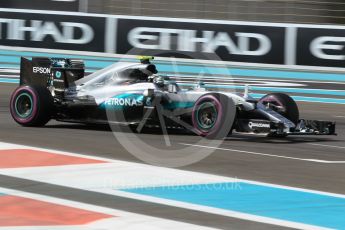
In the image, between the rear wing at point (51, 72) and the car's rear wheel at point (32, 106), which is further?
the rear wing at point (51, 72)

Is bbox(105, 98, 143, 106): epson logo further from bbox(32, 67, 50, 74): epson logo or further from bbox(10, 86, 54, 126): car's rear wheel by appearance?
bbox(32, 67, 50, 74): epson logo

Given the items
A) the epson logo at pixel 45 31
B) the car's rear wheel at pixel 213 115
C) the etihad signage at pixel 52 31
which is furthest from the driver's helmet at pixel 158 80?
Result: the epson logo at pixel 45 31

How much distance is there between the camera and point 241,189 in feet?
25.8

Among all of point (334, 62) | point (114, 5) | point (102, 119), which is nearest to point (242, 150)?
point (102, 119)

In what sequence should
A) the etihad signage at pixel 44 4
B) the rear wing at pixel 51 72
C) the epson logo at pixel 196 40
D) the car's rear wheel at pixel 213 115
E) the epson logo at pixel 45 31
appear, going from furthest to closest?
the etihad signage at pixel 44 4 < the epson logo at pixel 45 31 < the epson logo at pixel 196 40 < the rear wing at pixel 51 72 < the car's rear wheel at pixel 213 115

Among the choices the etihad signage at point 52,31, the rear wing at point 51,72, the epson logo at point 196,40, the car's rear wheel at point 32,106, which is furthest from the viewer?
the etihad signage at point 52,31

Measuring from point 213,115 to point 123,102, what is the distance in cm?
148

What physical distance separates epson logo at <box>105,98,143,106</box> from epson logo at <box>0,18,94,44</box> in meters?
9.75

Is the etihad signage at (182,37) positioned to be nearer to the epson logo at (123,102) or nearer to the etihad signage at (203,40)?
the etihad signage at (203,40)

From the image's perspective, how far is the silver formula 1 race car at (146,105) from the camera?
1161 cm

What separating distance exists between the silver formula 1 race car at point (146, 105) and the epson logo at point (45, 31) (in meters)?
8.94

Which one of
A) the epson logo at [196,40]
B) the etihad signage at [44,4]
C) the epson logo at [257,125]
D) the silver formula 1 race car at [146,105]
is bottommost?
the epson logo at [257,125]

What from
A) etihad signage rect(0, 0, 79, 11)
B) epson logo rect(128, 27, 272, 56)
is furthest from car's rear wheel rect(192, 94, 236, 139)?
etihad signage rect(0, 0, 79, 11)

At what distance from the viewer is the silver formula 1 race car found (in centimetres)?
1161
